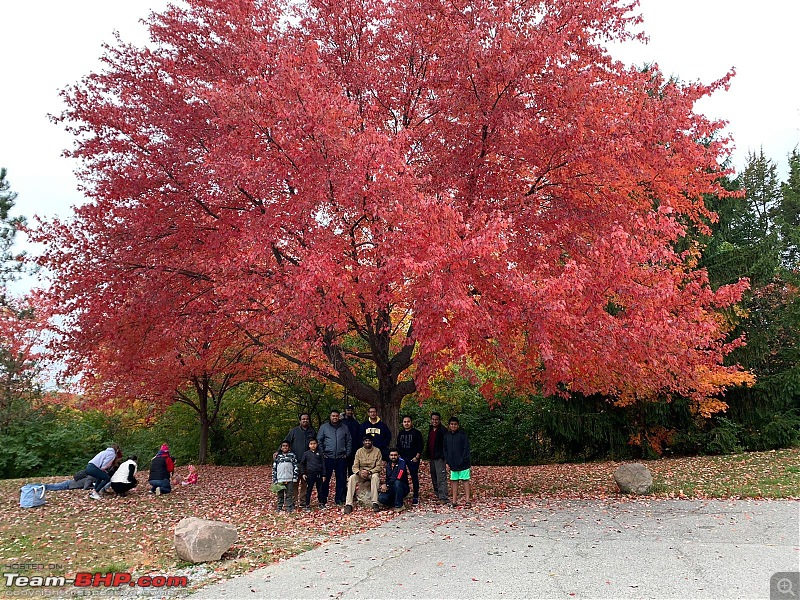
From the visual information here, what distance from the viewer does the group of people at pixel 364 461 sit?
1012 centimetres

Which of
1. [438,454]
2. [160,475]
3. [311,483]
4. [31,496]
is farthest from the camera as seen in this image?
[160,475]

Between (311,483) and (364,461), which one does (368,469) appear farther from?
(311,483)

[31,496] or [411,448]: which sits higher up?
[411,448]

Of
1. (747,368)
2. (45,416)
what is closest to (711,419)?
(747,368)

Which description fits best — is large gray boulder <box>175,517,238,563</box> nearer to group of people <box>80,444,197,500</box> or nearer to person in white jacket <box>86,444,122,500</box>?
group of people <box>80,444,197,500</box>

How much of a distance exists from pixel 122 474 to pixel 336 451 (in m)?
5.24

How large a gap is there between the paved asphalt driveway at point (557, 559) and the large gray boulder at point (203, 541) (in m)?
0.67

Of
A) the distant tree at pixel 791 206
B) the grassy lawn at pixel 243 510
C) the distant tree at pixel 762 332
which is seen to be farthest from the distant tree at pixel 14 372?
the distant tree at pixel 791 206

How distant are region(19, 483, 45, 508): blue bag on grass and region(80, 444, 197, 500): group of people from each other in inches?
41.0

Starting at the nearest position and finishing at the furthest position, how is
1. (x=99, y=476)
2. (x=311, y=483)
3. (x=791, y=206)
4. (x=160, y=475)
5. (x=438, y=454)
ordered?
(x=311, y=483)
(x=438, y=454)
(x=99, y=476)
(x=160, y=475)
(x=791, y=206)

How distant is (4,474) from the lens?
1861 cm

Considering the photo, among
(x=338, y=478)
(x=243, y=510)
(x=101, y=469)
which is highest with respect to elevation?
(x=101, y=469)

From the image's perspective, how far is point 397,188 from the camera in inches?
327

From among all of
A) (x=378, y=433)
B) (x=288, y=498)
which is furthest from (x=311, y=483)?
(x=378, y=433)
